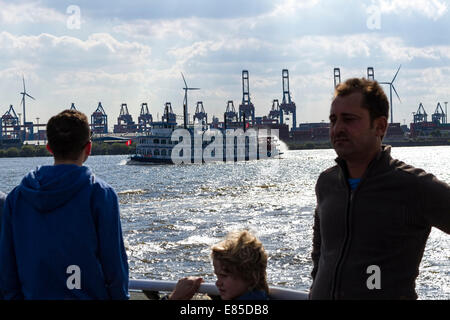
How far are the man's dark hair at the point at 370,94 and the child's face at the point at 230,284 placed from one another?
33.6 inches

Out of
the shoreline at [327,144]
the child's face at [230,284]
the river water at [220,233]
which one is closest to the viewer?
the child's face at [230,284]

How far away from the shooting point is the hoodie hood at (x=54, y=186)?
2604mm

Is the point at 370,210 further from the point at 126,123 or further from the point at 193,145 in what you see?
the point at 126,123

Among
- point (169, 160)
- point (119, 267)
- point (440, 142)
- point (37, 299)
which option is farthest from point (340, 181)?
point (440, 142)

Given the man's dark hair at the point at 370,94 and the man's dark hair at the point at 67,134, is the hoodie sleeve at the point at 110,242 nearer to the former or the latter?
the man's dark hair at the point at 67,134

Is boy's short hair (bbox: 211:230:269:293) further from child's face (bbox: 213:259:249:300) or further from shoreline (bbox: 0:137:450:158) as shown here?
shoreline (bbox: 0:137:450:158)

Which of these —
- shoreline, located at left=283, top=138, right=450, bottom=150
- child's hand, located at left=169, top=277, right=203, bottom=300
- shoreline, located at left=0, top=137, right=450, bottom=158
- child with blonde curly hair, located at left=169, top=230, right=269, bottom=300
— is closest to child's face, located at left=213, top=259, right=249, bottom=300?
child with blonde curly hair, located at left=169, top=230, right=269, bottom=300

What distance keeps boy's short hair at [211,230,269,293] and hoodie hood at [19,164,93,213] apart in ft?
2.03

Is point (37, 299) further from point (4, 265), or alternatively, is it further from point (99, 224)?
point (99, 224)

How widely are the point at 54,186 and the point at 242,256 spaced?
2.67 feet

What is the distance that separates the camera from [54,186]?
8.59 feet

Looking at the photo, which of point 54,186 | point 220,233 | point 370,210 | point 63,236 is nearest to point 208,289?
point 63,236

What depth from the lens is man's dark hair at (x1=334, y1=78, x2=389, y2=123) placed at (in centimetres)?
250

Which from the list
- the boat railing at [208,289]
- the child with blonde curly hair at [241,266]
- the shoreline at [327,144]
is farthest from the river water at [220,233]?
the shoreline at [327,144]
